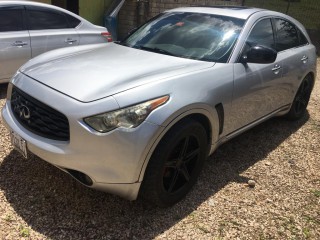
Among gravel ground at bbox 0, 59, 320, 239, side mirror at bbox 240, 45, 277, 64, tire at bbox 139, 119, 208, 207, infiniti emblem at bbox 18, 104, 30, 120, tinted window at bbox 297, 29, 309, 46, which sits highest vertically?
side mirror at bbox 240, 45, 277, 64

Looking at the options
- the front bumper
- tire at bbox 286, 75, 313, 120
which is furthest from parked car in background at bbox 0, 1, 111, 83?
tire at bbox 286, 75, 313, 120

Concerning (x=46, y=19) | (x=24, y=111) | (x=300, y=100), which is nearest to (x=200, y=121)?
(x=24, y=111)

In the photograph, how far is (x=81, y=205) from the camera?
2936 mm

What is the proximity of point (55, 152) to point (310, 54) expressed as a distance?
3.92 metres

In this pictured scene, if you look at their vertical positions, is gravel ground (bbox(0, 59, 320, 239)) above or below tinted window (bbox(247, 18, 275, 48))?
below

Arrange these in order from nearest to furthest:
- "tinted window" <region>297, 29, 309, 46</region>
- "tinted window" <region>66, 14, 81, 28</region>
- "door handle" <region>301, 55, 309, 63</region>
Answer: "door handle" <region>301, 55, 309, 63</region> → "tinted window" <region>297, 29, 309, 46</region> → "tinted window" <region>66, 14, 81, 28</region>

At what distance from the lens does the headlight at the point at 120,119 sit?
2.44 metres

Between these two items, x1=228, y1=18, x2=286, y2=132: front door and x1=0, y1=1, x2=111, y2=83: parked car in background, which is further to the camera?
x1=0, y1=1, x2=111, y2=83: parked car in background

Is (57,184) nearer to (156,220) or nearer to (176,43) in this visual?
(156,220)

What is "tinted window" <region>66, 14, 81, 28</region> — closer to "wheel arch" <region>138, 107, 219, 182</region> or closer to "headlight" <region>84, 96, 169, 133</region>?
"wheel arch" <region>138, 107, 219, 182</region>

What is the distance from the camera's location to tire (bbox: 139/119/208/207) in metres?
2.66

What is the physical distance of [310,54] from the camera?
16.3 ft

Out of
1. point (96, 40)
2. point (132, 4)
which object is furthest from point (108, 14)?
point (96, 40)

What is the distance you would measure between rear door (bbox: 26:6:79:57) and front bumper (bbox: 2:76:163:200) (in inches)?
132
